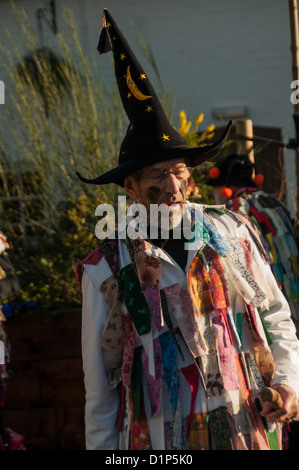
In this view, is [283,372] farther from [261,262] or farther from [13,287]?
[13,287]

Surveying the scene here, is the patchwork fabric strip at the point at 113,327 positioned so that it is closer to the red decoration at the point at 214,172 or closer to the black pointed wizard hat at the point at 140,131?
the black pointed wizard hat at the point at 140,131

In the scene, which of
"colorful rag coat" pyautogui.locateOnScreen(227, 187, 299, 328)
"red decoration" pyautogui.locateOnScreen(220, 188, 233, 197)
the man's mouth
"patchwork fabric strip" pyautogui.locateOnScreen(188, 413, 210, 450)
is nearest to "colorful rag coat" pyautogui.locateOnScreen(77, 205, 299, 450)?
"patchwork fabric strip" pyautogui.locateOnScreen(188, 413, 210, 450)

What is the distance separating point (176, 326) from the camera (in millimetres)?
2488

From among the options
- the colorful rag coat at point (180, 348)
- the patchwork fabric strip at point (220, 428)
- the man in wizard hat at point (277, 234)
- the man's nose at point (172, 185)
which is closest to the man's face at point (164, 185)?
the man's nose at point (172, 185)

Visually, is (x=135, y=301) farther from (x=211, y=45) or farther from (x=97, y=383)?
(x=211, y=45)

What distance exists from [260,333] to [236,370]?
176 mm

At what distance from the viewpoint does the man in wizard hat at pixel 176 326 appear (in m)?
2.40

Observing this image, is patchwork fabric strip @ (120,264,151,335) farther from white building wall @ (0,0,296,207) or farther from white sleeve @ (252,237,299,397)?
white building wall @ (0,0,296,207)

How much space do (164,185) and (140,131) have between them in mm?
254

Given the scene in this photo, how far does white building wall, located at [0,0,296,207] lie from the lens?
31.2ft

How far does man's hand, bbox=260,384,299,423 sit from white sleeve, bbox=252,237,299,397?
3 centimetres

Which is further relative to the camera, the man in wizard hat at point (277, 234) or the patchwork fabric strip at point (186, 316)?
the man in wizard hat at point (277, 234)

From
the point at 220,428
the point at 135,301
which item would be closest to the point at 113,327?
the point at 135,301

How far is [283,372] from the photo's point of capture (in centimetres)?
247
